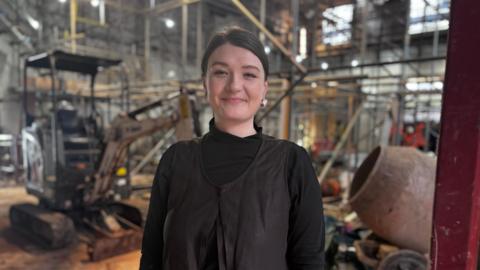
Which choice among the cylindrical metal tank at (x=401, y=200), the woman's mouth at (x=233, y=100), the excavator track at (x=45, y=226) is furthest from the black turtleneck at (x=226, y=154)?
the excavator track at (x=45, y=226)

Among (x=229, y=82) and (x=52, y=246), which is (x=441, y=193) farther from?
(x=52, y=246)

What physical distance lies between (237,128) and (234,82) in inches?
8.1

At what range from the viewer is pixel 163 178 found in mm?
1410

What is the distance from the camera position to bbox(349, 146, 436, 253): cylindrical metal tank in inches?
138

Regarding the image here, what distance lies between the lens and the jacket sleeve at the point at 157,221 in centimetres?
141

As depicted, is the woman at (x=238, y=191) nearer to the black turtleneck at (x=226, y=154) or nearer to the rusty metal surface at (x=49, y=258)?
the black turtleneck at (x=226, y=154)

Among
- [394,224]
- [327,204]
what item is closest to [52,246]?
[394,224]

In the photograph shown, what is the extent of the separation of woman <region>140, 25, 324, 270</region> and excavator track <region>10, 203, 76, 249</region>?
4236mm

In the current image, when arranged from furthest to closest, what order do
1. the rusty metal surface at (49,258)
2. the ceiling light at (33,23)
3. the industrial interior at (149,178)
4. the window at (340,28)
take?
the window at (340,28) < the ceiling light at (33,23) < the rusty metal surface at (49,258) < the industrial interior at (149,178)

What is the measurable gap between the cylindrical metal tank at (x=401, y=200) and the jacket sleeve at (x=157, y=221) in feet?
9.33

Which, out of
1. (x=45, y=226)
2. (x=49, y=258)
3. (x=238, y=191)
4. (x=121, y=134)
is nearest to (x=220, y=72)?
(x=238, y=191)

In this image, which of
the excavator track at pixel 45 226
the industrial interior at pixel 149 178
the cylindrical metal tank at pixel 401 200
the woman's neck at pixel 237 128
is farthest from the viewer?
the excavator track at pixel 45 226

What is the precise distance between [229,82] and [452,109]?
3.36ft

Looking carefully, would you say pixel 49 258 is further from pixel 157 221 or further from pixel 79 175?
pixel 157 221
